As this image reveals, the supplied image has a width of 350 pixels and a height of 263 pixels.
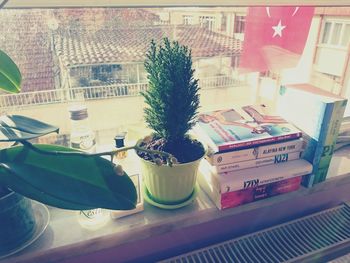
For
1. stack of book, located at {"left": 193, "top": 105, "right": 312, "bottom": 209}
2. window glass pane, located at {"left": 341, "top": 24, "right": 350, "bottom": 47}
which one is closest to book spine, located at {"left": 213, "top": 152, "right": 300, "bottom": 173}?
stack of book, located at {"left": 193, "top": 105, "right": 312, "bottom": 209}

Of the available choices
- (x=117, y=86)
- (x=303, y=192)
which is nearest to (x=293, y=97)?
(x=303, y=192)

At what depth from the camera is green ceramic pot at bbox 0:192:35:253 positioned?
541 millimetres

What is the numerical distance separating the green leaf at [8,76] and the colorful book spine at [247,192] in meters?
0.49

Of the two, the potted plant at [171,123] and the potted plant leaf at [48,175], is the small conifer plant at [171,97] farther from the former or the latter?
the potted plant leaf at [48,175]

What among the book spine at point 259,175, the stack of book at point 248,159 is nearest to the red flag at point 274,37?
the stack of book at point 248,159

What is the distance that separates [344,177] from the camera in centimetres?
90

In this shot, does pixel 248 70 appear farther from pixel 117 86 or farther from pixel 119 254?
pixel 119 254

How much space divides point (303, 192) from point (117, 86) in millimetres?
602

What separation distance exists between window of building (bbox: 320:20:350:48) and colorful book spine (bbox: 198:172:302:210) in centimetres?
52

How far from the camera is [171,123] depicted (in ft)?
2.01

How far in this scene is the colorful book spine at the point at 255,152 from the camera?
2.29 ft

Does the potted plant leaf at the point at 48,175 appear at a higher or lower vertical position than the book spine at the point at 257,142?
higher

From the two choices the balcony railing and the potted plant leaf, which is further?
the balcony railing

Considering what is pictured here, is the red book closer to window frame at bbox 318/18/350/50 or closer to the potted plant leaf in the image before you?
the potted plant leaf
